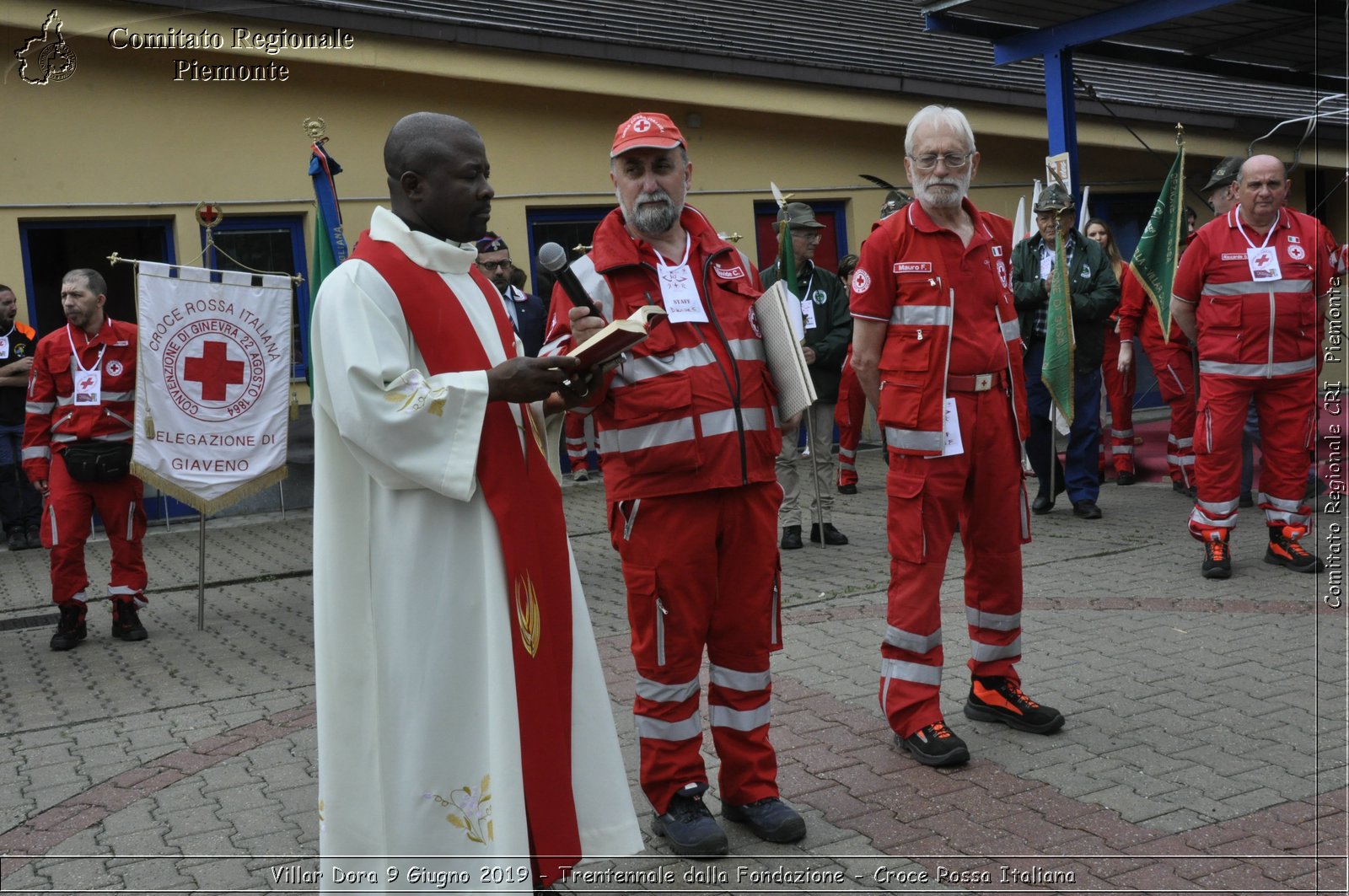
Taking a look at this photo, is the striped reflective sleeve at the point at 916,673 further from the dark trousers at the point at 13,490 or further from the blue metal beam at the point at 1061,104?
the dark trousers at the point at 13,490

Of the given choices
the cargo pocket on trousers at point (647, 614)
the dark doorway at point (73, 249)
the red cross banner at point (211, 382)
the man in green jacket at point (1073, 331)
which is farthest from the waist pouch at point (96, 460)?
the man in green jacket at point (1073, 331)

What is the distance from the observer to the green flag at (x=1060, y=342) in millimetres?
9789

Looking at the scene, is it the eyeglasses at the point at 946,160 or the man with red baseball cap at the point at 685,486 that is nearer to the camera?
the man with red baseball cap at the point at 685,486

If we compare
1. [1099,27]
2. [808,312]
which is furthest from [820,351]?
[1099,27]

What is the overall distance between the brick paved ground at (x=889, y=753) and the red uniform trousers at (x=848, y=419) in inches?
143

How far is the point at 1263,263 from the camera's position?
7.68 meters

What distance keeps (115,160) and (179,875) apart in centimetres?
974

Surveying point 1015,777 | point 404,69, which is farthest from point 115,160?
point 1015,777

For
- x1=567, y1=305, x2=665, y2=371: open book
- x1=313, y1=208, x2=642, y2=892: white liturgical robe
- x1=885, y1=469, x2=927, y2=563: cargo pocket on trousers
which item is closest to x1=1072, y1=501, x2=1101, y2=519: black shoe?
x1=885, y1=469, x2=927, y2=563: cargo pocket on trousers

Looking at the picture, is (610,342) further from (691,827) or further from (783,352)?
(691,827)

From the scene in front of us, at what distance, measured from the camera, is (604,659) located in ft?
22.9

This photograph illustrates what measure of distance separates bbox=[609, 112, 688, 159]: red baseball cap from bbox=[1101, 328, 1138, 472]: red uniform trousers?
8688 mm

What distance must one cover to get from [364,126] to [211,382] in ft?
19.1

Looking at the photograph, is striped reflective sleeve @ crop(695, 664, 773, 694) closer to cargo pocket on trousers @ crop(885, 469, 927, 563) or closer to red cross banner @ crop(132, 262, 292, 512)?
cargo pocket on trousers @ crop(885, 469, 927, 563)
